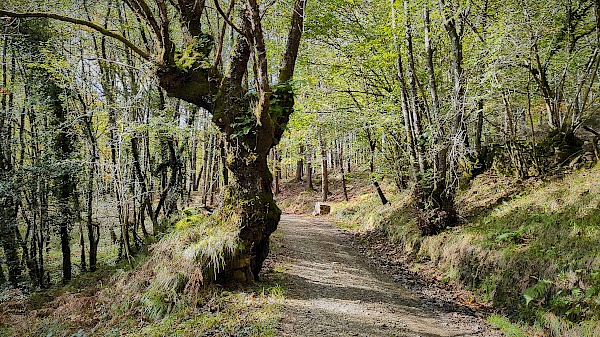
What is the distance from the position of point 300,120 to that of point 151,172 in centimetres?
552

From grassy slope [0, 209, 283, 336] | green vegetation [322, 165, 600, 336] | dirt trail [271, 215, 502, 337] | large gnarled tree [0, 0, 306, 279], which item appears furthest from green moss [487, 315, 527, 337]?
large gnarled tree [0, 0, 306, 279]

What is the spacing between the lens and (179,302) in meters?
5.45

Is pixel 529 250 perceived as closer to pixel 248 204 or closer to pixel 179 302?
pixel 248 204

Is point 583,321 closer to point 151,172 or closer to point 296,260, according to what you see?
point 296,260

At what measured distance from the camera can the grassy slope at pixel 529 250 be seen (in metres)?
4.88

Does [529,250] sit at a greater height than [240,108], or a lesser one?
lesser

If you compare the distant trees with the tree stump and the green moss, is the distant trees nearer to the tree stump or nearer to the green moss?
the green moss

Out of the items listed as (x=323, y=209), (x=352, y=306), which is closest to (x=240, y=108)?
(x=352, y=306)

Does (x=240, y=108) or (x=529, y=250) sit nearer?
(x=529, y=250)

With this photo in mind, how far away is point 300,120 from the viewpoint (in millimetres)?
12211

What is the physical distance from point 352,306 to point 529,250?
298cm

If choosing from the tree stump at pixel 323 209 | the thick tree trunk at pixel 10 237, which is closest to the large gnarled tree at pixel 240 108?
the thick tree trunk at pixel 10 237

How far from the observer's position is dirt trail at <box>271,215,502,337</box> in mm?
4957

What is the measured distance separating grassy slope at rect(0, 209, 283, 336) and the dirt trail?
1.38 ft
